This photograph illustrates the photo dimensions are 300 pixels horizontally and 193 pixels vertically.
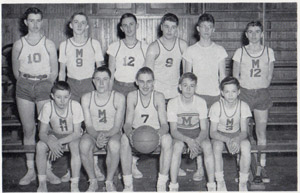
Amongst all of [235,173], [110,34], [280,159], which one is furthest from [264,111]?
[110,34]

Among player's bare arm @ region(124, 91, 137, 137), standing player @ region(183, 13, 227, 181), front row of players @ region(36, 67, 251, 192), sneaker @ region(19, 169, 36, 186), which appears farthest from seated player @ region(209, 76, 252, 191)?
sneaker @ region(19, 169, 36, 186)

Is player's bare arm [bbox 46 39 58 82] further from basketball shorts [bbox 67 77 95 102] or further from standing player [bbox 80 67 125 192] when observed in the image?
standing player [bbox 80 67 125 192]

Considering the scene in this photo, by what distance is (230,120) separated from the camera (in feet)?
13.4

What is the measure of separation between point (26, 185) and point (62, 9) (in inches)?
176

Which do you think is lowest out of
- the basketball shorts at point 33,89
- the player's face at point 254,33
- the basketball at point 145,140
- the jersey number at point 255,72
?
the basketball at point 145,140

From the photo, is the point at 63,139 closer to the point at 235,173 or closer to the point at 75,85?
the point at 75,85

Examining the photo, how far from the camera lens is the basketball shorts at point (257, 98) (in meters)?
4.40

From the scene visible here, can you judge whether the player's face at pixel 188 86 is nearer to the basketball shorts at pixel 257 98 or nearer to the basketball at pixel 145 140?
the basketball at pixel 145 140

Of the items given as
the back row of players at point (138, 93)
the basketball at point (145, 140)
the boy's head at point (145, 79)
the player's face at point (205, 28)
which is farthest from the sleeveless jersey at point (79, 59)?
the player's face at point (205, 28)

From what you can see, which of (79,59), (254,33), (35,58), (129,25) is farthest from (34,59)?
(254,33)

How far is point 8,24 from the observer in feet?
25.9

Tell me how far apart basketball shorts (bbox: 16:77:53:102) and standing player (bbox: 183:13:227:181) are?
1540mm

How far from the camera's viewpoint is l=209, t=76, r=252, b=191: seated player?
3.86 meters

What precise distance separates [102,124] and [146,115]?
→ 0.47 meters
